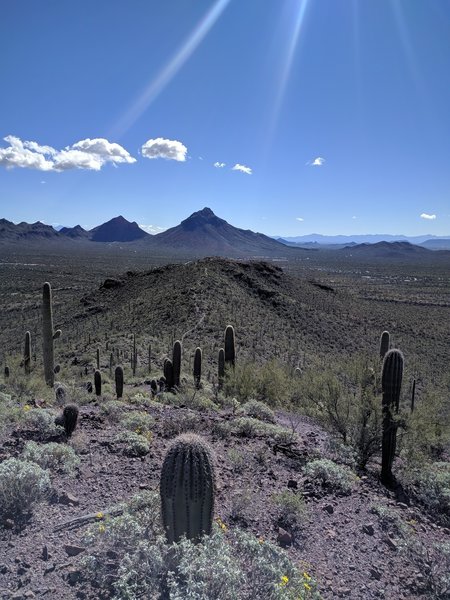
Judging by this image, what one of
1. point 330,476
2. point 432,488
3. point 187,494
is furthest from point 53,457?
point 432,488

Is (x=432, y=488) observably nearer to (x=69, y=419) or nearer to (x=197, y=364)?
(x=69, y=419)

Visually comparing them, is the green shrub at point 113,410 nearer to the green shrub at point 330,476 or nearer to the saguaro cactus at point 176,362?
the green shrub at point 330,476

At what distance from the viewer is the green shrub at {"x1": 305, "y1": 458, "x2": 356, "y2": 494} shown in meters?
6.71

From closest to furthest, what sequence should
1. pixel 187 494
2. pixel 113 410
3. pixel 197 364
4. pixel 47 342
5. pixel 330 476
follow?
pixel 187 494 → pixel 330 476 → pixel 113 410 → pixel 47 342 → pixel 197 364

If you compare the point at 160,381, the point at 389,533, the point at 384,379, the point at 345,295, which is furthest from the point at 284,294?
the point at 389,533

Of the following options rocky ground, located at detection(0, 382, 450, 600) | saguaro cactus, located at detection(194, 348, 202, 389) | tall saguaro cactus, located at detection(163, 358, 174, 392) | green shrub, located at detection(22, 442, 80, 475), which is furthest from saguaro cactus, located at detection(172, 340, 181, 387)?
green shrub, located at detection(22, 442, 80, 475)

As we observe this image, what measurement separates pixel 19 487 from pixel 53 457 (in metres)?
1.24

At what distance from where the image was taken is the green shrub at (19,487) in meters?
4.89

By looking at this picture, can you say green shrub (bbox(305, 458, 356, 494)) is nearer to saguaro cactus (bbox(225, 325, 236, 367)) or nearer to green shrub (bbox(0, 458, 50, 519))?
green shrub (bbox(0, 458, 50, 519))

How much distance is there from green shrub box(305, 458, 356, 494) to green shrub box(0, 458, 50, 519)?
3.80 meters

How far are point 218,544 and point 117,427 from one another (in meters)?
4.67

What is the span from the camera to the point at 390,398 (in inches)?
Answer: 356

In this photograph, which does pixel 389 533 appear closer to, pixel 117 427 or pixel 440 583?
pixel 440 583

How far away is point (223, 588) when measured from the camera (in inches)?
147
